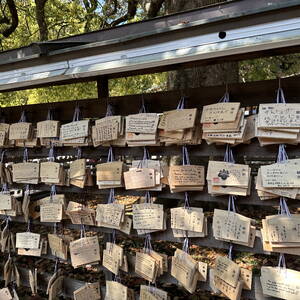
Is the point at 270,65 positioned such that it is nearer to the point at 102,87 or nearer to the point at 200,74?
the point at 200,74

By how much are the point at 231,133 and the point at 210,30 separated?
0.64 m

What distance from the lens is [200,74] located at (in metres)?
4.51

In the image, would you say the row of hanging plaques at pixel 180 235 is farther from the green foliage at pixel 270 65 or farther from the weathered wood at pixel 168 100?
the green foliage at pixel 270 65

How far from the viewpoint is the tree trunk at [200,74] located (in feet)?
14.6

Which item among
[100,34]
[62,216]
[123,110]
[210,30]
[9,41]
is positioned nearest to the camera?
[210,30]

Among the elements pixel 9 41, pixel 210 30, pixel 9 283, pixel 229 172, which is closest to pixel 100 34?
pixel 210 30

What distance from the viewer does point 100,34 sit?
2242 millimetres

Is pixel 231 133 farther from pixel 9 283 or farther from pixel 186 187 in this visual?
pixel 9 283

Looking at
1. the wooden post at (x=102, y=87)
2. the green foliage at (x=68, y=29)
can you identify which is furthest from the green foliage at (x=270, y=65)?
the wooden post at (x=102, y=87)

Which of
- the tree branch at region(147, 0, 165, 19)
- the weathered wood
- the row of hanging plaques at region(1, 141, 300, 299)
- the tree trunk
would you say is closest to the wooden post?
the weathered wood

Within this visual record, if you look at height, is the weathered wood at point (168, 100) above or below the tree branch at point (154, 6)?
below

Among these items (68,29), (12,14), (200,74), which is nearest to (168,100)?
(200,74)

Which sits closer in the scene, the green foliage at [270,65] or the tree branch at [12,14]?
the green foliage at [270,65]

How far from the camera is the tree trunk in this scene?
4465 mm
